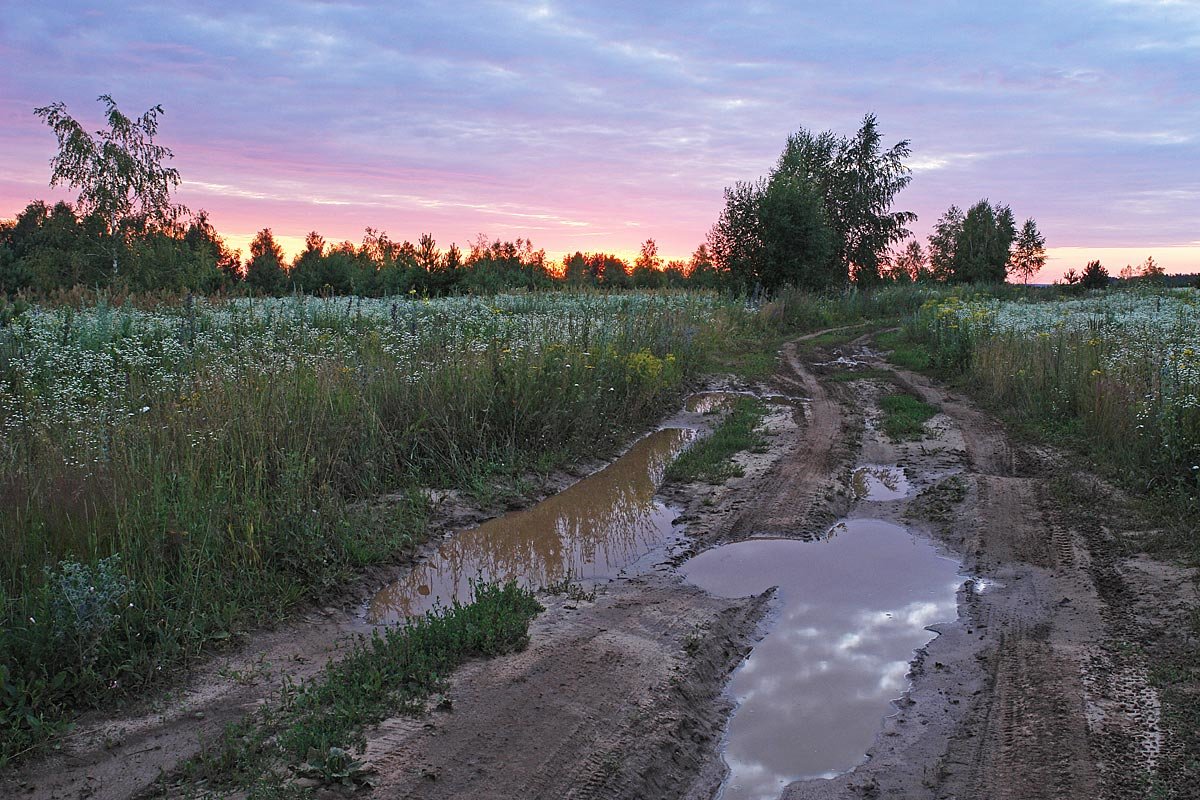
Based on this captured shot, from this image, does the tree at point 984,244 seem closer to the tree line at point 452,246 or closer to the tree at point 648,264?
the tree line at point 452,246

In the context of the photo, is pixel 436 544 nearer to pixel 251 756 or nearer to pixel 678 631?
pixel 678 631

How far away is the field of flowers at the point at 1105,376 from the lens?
269 inches

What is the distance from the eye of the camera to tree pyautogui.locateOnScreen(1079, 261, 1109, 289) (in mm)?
44875

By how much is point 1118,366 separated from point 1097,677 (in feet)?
22.6

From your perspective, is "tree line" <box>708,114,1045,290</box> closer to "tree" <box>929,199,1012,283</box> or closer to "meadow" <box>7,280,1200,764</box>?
"tree" <box>929,199,1012,283</box>

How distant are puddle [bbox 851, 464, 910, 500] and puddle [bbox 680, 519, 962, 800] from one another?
0.79 m

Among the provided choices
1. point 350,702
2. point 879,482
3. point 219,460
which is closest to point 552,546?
point 219,460

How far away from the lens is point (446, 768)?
3086 millimetres

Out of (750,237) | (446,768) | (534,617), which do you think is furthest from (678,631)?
(750,237)

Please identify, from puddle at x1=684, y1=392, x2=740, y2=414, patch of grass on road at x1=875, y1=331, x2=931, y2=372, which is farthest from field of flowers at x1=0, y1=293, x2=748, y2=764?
patch of grass on road at x1=875, y1=331, x2=931, y2=372

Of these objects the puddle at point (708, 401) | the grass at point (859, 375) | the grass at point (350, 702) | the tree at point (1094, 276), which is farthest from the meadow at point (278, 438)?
the tree at point (1094, 276)

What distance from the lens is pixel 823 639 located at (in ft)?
14.9

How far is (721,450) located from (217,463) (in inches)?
208

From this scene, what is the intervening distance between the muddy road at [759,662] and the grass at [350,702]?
0.10m
